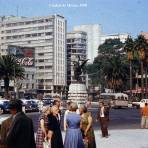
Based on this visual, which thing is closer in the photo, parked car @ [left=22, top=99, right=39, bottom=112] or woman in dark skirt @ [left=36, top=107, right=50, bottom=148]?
woman in dark skirt @ [left=36, top=107, right=50, bottom=148]

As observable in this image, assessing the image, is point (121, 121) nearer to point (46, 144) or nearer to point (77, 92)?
point (77, 92)

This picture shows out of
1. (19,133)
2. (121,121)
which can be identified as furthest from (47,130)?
(121,121)

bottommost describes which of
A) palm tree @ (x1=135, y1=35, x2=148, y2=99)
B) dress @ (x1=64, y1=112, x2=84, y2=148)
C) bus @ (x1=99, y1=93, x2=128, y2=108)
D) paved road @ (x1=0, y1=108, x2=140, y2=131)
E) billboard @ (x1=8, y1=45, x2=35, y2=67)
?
paved road @ (x1=0, y1=108, x2=140, y2=131)

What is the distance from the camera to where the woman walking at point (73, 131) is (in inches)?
484

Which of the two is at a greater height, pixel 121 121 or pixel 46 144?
pixel 46 144

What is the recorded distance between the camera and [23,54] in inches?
6122

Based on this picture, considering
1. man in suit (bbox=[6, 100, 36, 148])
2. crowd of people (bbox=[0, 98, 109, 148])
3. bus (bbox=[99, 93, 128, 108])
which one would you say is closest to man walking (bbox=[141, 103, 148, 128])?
crowd of people (bbox=[0, 98, 109, 148])

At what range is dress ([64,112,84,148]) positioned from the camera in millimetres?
12273

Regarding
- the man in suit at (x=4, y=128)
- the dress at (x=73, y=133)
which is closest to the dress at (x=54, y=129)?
the dress at (x=73, y=133)

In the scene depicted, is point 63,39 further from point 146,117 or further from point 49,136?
point 49,136

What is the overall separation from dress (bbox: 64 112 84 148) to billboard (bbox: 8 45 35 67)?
13654 centimetres

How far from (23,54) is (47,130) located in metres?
144

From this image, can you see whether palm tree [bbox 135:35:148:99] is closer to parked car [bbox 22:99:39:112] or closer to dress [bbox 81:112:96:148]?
parked car [bbox 22:99:39:112]

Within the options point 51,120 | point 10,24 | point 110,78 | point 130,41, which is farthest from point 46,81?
point 51,120
